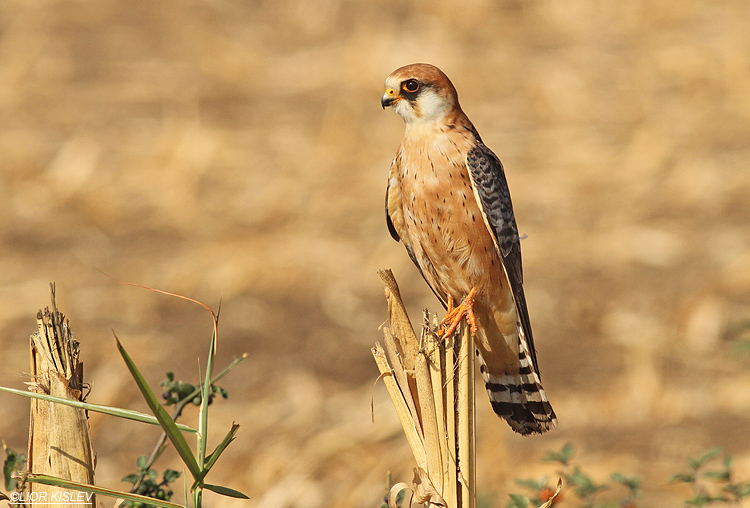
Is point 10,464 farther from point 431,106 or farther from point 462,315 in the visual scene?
point 431,106

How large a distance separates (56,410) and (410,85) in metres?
2.05

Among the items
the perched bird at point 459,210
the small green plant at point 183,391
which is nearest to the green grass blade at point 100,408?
the small green plant at point 183,391

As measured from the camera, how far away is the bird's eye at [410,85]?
3713 mm

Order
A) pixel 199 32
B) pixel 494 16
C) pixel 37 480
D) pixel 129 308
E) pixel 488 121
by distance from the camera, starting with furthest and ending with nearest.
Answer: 1. pixel 494 16
2. pixel 199 32
3. pixel 488 121
4. pixel 129 308
5. pixel 37 480

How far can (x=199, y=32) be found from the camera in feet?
40.5

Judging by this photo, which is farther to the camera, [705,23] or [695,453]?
[705,23]

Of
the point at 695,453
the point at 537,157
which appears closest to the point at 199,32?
the point at 537,157

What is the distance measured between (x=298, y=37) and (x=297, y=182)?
395cm

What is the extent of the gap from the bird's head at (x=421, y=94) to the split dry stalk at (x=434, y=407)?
123cm

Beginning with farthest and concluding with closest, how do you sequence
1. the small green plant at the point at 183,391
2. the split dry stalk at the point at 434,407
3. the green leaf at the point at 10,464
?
the small green plant at the point at 183,391, the green leaf at the point at 10,464, the split dry stalk at the point at 434,407

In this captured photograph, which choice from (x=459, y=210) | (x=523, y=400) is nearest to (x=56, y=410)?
(x=523, y=400)

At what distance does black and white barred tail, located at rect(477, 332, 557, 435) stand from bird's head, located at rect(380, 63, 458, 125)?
1138mm

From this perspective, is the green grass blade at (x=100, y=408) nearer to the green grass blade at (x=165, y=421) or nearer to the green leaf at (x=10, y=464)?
the green grass blade at (x=165, y=421)

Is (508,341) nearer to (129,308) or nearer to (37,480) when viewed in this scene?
(37,480)
